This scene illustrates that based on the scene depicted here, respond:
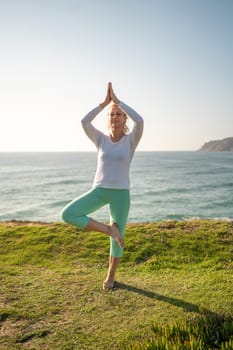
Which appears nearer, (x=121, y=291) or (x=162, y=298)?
(x=162, y=298)

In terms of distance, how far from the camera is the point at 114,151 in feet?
14.1

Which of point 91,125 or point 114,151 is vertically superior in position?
point 91,125

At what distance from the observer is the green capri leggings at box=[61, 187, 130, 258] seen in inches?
163

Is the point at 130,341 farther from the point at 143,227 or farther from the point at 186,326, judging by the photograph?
the point at 143,227

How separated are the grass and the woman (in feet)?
2.80

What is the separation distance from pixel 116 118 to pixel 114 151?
44 centimetres

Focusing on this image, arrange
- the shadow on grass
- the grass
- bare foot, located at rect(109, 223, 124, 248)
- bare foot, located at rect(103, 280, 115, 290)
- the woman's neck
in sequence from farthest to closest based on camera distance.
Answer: bare foot, located at rect(103, 280, 115, 290) < the woman's neck < bare foot, located at rect(109, 223, 124, 248) < the shadow on grass < the grass

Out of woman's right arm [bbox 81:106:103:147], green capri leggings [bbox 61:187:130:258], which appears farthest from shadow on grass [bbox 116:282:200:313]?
woman's right arm [bbox 81:106:103:147]

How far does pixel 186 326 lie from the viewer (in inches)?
131

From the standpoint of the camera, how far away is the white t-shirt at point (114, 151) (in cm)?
428

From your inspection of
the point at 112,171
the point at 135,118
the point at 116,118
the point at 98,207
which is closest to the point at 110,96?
the point at 116,118

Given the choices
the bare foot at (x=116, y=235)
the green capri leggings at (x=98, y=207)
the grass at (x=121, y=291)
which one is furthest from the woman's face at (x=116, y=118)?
the grass at (x=121, y=291)

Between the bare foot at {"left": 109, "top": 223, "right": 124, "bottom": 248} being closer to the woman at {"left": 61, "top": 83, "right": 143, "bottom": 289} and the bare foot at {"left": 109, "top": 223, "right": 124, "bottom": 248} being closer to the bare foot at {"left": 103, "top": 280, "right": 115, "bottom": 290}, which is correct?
the woman at {"left": 61, "top": 83, "right": 143, "bottom": 289}

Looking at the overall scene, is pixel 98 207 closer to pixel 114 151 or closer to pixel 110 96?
pixel 114 151
